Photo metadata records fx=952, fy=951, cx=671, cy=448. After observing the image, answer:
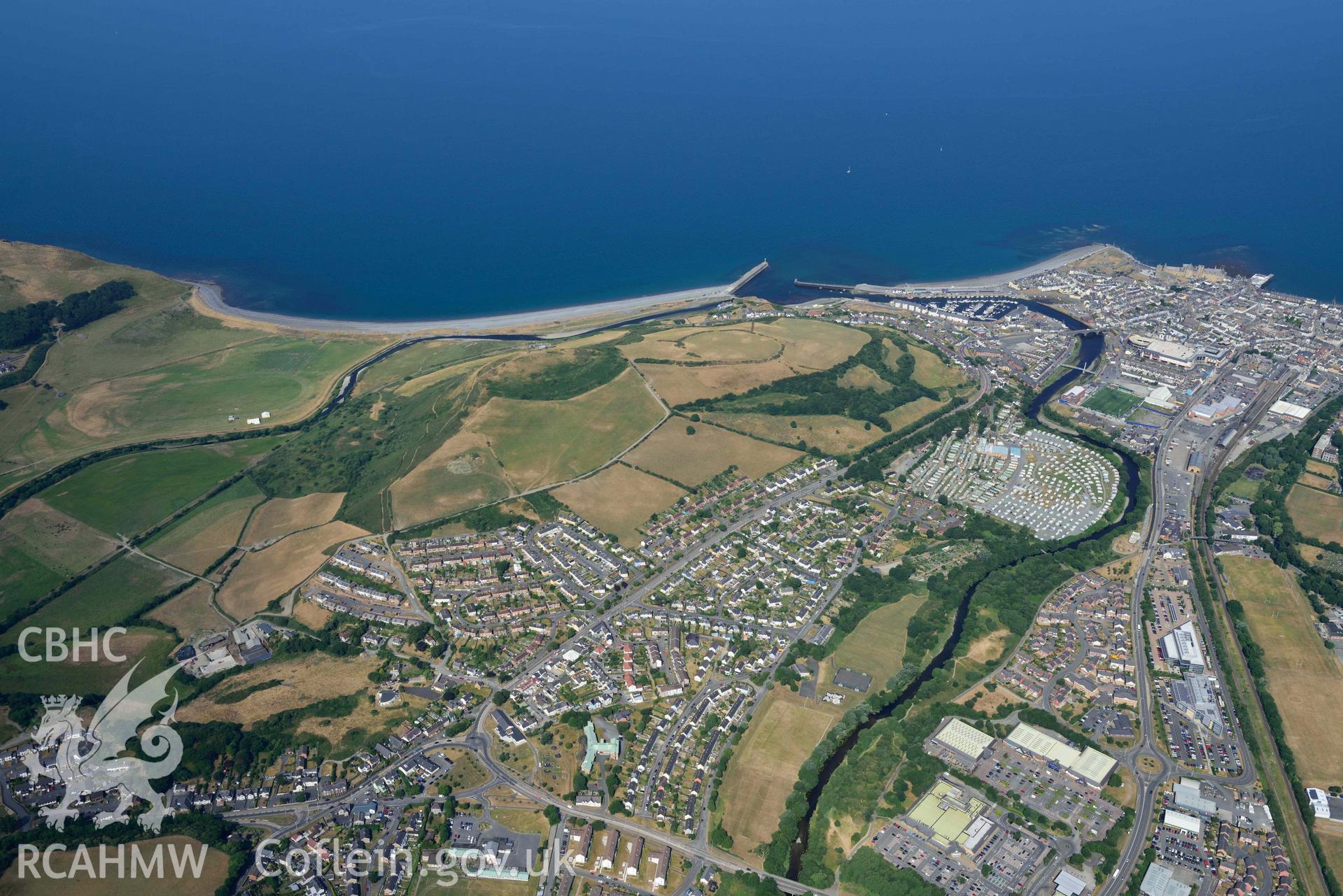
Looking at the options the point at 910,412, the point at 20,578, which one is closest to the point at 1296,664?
the point at 910,412

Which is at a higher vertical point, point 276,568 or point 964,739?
point 964,739

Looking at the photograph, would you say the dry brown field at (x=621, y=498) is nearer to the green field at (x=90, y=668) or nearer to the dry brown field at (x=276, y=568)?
the dry brown field at (x=276, y=568)

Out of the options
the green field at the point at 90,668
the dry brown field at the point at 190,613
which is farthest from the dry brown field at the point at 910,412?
the green field at the point at 90,668

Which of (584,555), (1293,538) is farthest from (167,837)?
(1293,538)

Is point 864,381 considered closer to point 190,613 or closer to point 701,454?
point 701,454

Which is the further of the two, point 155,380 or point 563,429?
point 155,380

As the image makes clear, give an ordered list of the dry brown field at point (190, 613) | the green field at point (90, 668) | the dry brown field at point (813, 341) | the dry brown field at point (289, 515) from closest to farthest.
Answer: the green field at point (90, 668) → the dry brown field at point (190, 613) → the dry brown field at point (289, 515) → the dry brown field at point (813, 341)
